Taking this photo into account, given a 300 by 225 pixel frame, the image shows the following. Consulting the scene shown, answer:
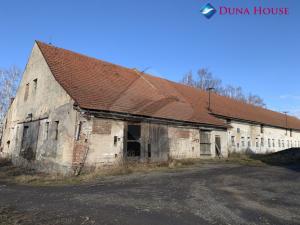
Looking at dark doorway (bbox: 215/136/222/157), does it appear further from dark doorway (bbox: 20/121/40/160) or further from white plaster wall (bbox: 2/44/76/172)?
dark doorway (bbox: 20/121/40/160)

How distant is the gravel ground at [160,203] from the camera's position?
19.6ft

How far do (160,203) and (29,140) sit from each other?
13.2 m

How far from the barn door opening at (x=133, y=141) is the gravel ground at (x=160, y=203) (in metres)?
4.81

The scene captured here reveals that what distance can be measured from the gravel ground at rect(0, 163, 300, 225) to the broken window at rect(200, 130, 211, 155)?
32.6ft

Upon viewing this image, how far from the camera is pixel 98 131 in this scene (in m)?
14.3

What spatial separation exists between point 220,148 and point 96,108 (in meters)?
12.5

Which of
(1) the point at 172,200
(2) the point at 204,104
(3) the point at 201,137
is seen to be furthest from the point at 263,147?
(1) the point at 172,200

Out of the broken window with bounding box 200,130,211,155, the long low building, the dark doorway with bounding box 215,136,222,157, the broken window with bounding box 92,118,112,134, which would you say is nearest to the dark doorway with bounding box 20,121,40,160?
the long low building

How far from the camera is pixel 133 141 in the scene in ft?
52.8

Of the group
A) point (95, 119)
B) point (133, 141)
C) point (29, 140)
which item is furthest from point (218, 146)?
point (29, 140)

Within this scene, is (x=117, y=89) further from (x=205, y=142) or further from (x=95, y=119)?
(x=205, y=142)

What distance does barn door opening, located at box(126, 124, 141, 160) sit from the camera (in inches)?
629

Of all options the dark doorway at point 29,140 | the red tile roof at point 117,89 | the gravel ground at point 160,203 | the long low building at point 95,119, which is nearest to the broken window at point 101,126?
the long low building at point 95,119

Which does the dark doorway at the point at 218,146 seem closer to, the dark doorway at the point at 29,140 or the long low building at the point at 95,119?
the long low building at the point at 95,119
